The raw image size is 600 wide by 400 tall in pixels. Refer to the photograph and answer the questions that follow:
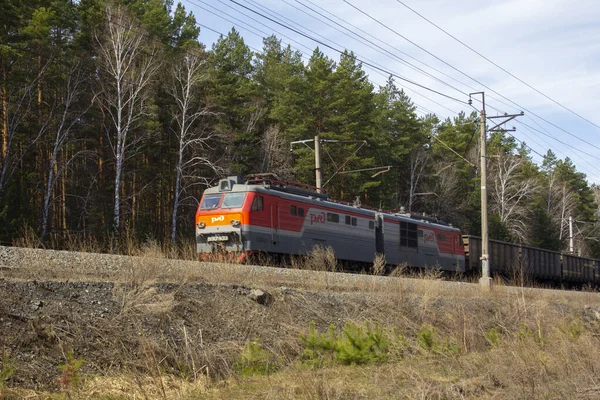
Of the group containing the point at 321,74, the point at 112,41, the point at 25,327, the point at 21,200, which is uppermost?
→ the point at 321,74

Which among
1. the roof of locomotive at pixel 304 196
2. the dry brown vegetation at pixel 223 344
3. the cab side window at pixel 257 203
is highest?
the roof of locomotive at pixel 304 196

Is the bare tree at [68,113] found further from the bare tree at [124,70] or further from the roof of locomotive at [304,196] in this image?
the roof of locomotive at [304,196]

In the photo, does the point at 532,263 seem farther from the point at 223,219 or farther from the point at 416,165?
the point at 223,219

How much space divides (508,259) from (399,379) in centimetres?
2743

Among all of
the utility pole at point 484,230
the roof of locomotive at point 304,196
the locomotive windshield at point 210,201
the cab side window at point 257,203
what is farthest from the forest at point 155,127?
the cab side window at point 257,203

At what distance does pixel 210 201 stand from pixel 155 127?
16.3 metres

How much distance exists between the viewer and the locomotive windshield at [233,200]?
62.4 feet

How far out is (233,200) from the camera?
63.3 feet

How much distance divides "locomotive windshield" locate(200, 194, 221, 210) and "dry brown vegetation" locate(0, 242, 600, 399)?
6.37 m

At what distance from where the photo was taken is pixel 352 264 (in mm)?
23484

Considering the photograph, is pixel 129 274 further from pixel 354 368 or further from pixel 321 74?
pixel 321 74

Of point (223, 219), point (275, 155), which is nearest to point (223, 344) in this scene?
point (223, 219)

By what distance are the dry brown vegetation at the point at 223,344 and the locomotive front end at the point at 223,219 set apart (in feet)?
16.4

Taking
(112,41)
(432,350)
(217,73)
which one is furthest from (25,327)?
(217,73)
